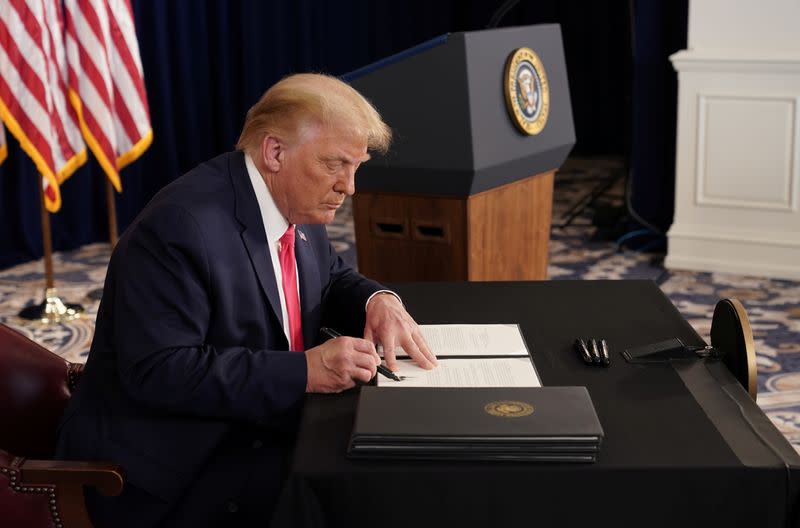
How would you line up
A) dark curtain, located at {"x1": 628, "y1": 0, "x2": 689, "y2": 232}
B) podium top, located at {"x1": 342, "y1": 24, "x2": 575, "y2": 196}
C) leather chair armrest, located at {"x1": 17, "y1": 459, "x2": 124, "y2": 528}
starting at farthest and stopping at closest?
dark curtain, located at {"x1": 628, "y1": 0, "x2": 689, "y2": 232} → podium top, located at {"x1": 342, "y1": 24, "x2": 575, "y2": 196} → leather chair armrest, located at {"x1": 17, "y1": 459, "x2": 124, "y2": 528}

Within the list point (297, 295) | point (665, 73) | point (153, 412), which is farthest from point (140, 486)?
point (665, 73)

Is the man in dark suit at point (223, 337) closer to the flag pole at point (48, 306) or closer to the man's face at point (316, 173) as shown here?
the man's face at point (316, 173)

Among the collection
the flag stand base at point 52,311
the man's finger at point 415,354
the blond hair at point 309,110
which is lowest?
the flag stand base at point 52,311

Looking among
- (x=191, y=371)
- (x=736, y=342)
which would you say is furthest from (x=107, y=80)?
(x=736, y=342)

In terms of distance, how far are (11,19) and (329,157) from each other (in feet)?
11.5

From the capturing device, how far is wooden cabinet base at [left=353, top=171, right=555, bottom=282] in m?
3.87

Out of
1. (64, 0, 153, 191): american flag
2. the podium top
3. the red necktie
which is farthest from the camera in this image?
(64, 0, 153, 191): american flag

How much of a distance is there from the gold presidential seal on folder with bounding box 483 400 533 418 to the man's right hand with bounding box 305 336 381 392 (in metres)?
0.28

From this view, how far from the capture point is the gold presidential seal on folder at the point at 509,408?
182 cm

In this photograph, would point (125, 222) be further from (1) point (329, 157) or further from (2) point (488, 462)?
(2) point (488, 462)

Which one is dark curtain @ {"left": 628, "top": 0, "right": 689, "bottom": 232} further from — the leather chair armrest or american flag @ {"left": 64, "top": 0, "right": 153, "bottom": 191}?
the leather chair armrest

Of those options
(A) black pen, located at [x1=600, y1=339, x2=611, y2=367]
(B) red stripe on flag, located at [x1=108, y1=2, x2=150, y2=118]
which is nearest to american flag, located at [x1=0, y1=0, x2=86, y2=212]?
(B) red stripe on flag, located at [x1=108, y1=2, x2=150, y2=118]

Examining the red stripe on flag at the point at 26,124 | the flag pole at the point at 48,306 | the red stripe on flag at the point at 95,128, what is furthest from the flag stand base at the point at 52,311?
the red stripe on flag at the point at 95,128

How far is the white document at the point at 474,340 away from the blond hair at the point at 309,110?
43 centimetres
